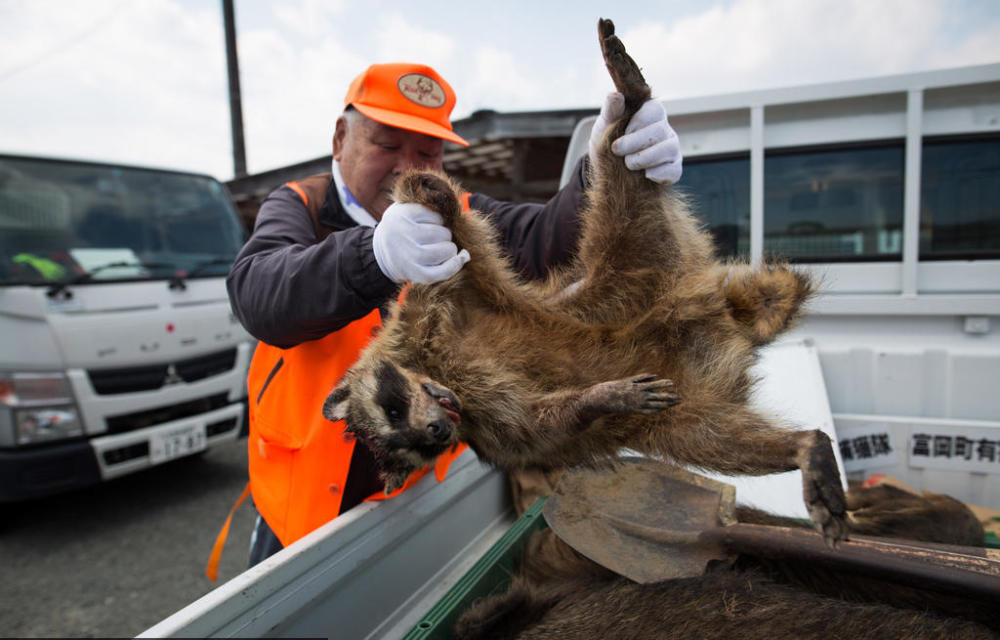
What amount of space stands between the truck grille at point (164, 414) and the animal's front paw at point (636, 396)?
518 centimetres

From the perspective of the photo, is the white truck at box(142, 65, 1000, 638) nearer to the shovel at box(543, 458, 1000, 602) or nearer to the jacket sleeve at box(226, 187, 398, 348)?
the shovel at box(543, 458, 1000, 602)

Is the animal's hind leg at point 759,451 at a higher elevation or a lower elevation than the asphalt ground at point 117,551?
higher

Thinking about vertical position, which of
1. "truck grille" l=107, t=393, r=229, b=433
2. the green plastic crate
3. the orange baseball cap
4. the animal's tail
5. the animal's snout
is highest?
the orange baseball cap

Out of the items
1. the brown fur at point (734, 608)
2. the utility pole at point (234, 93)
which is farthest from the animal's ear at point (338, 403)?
the utility pole at point (234, 93)

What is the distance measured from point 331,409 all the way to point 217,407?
482 centimetres

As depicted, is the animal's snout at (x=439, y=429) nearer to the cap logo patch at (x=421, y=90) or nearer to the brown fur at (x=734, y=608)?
the brown fur at (x=734, y=608)

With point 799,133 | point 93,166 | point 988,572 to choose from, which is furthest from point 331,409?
point 93,166

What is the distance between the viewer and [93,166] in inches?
231

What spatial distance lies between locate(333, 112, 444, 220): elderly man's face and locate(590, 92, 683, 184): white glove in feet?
2.63

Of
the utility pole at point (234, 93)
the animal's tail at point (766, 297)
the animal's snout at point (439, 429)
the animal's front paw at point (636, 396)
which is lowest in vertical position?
the animal's snout at point (439, 429)

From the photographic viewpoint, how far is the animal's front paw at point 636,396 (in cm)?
167

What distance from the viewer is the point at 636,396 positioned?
1.69 metres

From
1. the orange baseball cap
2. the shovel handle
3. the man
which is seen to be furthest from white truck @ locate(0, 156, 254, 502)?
the shovel handle

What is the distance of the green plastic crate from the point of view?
6.27ft
